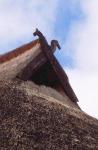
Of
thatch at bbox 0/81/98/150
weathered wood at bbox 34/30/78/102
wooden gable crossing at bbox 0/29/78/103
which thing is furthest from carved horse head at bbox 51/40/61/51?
thatch at bbox 0/81/98/150

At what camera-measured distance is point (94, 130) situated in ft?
31.1

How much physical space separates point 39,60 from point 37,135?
14.5 feet

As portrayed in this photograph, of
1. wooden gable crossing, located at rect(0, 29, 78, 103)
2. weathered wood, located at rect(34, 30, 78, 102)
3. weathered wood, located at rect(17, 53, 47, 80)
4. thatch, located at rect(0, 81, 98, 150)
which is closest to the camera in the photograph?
thatch, located at rect(0, 81, 98, 150)

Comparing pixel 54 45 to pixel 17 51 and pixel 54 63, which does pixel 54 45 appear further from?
pixel 17 51

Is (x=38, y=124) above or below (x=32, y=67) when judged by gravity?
below

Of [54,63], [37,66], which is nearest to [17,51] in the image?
[54,63]

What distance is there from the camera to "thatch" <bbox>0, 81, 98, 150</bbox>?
307 inches

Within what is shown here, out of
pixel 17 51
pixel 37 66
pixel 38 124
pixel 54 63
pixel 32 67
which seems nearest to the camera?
pixel 38 124

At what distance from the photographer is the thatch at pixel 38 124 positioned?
7797 millimetres

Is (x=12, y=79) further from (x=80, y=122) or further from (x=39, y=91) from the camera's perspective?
(x=80, y=122)

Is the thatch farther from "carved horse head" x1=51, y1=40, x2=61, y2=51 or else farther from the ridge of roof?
the ridge of roof

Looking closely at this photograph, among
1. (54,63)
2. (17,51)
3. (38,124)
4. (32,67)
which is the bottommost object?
(38,124)

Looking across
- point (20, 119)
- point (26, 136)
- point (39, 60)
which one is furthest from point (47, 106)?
point (39, 60)

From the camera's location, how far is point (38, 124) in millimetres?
8617
